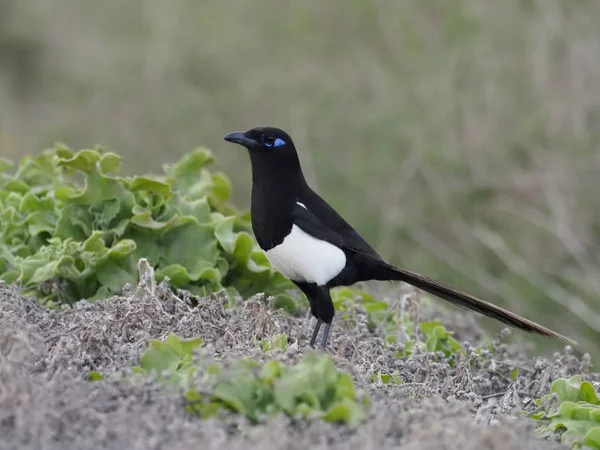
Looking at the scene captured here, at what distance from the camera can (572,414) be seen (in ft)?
10.4

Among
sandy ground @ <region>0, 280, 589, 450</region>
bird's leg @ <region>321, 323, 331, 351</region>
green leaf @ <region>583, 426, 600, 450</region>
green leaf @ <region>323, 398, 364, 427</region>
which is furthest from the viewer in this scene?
bird's leg @ <region>321, 323, 331, 351</region>

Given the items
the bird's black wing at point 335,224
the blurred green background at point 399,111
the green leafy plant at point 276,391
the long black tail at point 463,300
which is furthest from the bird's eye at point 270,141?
the blurred green background at point 399,111

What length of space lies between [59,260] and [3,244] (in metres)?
0.55

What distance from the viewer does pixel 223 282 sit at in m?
4.84

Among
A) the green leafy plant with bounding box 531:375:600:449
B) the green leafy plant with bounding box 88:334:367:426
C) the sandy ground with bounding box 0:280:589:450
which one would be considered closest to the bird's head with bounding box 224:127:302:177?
the sandy ground with bounding box 0:280:589:450

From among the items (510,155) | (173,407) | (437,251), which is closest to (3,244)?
(173,407)

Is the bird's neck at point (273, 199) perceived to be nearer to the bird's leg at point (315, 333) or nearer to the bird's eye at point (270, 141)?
the bird's eye at point (270, 141)

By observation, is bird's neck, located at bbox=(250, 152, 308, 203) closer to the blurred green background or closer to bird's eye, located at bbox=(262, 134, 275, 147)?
bird's eye, located at bbox=(262, 134, 275, 147)

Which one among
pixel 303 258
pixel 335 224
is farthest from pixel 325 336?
pixel 335 224

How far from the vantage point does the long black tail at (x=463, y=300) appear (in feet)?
14.3

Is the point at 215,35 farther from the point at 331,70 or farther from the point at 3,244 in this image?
the point at 3,244

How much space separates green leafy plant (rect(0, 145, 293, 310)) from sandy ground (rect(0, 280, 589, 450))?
30cm

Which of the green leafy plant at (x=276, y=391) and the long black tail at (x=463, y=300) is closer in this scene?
the green leafy plant at (x=276, y=391)

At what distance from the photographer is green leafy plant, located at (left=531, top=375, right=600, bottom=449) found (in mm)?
3016
